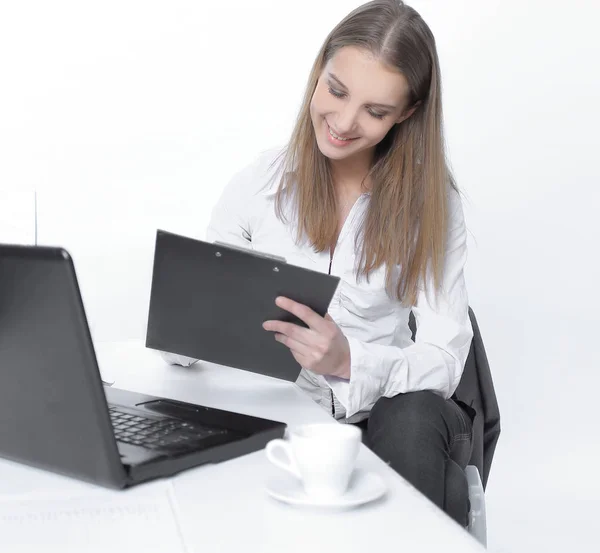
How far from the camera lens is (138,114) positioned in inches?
114

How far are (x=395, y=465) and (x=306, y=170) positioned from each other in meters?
0.78

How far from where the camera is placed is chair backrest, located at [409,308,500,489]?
160 cm

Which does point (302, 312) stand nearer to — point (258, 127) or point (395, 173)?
point (395, 173)

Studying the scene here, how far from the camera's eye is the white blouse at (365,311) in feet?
4.64

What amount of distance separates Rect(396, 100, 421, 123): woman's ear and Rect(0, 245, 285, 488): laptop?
952 mm

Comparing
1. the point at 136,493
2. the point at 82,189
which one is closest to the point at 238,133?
the point at 82,189

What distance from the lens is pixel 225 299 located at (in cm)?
127

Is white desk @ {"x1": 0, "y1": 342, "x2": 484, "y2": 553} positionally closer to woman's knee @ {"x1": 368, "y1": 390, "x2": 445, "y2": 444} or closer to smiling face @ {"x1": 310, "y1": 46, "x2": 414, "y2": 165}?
woman's knee @ {"x1": 368, "y1": 390, "x2": 445, "y2": 444}

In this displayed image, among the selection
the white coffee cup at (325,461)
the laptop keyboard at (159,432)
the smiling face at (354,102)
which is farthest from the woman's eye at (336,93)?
the white coffee cup at (325,461)

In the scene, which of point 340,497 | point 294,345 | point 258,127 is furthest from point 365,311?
point 258,127

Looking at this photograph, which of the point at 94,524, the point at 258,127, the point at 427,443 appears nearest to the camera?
the point at 94,524

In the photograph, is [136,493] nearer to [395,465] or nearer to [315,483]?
[315,483]

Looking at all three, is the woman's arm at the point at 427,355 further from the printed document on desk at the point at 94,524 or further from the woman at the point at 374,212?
the printed document on desk at the point at 94,524

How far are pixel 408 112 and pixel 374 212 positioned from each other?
0.72 ft
